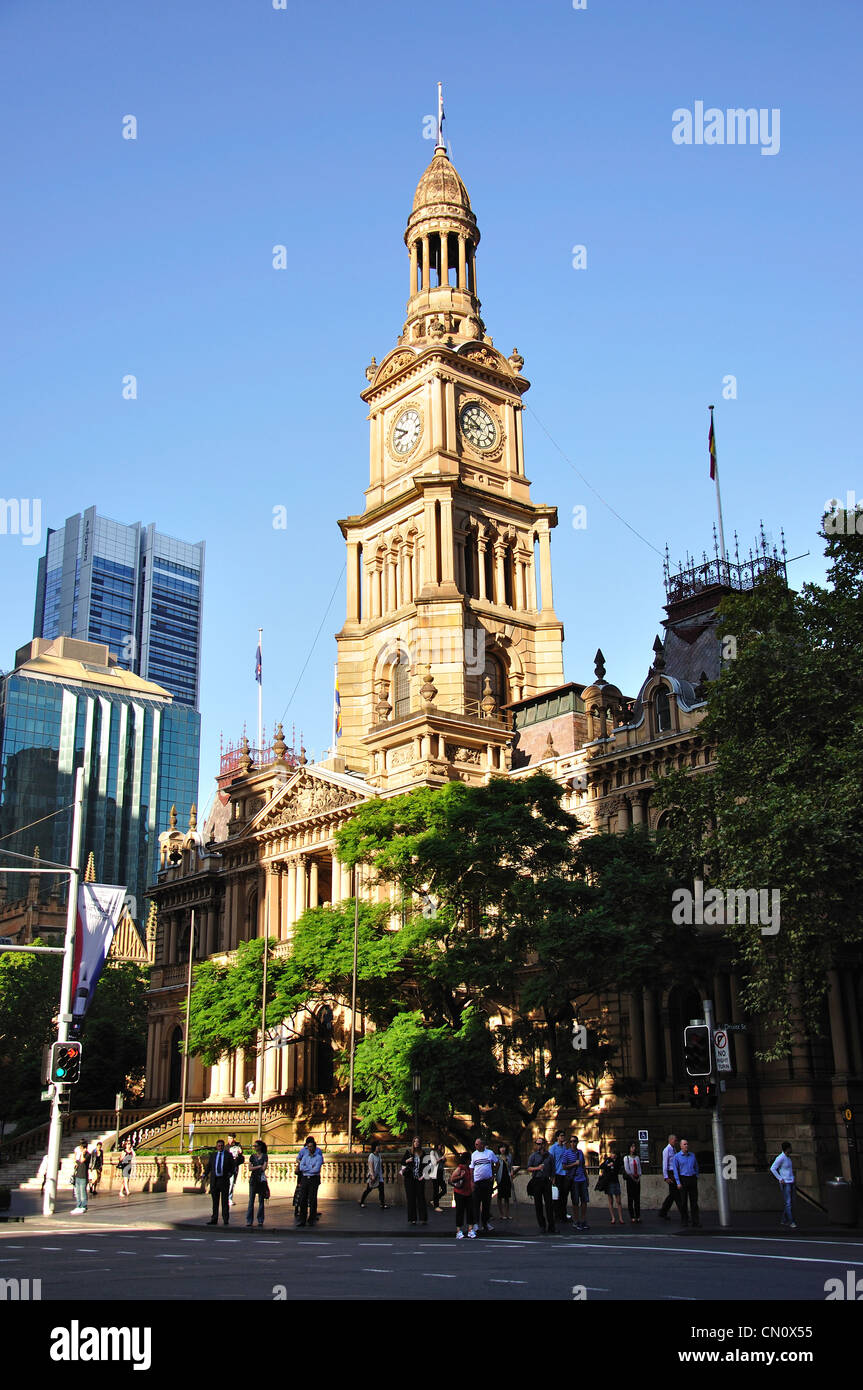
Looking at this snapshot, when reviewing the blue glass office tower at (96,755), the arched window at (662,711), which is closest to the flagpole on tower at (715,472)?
the arched window at (662,711)

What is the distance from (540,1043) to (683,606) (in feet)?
77.8

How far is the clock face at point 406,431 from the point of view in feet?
251

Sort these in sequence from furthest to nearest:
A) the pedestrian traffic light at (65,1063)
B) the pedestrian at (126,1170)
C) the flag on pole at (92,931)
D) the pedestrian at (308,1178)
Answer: the pedestrian at (126,1170) → the pedestrian traffic light at (65,1063) → the flag on pole at (92,931) → the pedestrian at (308,1178)

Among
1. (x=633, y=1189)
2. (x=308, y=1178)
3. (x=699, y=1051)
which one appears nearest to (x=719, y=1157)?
(x=633, y=1189)

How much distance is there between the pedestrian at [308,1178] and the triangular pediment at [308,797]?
100 feet

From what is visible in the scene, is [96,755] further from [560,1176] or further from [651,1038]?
[560,1176]

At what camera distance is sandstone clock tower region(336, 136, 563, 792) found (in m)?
69.0

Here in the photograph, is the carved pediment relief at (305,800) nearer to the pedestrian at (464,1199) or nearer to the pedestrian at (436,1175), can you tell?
the pedestrian at (436,1175)

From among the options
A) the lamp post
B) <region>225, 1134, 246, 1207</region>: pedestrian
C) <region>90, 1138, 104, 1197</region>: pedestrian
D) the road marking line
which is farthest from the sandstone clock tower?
the road marking line

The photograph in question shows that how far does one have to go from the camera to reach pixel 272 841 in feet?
227

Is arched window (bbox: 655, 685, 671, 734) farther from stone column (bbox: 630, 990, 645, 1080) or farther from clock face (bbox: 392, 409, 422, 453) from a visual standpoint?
clock face (bbox: 392, 409, 422, 453)

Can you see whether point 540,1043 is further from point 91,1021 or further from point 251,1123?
point 91,1021

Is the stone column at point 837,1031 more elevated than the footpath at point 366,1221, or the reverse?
the stone column at point 837,1031

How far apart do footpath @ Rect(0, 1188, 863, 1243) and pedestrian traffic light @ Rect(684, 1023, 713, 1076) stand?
320 centimetres
